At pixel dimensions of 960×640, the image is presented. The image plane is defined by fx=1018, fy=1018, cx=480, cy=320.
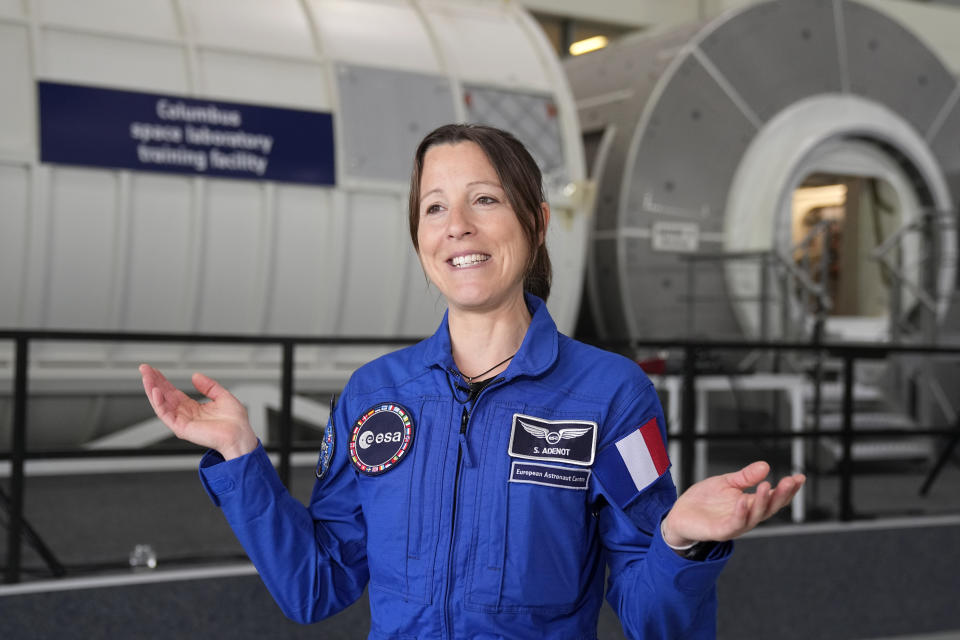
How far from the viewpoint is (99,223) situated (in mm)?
5383

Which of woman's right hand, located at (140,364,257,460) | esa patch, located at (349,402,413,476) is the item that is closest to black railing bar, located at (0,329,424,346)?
woman's right hand, located at (140,364,257,460)

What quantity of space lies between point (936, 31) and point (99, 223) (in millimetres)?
16243

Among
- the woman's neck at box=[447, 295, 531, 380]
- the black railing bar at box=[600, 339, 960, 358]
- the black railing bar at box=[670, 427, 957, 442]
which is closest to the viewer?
the woman's neck at box=[447, 295, 531, 380]

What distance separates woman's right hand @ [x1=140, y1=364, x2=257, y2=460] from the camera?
1.63 meters

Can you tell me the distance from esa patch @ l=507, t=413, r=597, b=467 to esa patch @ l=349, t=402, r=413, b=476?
0.59 feet

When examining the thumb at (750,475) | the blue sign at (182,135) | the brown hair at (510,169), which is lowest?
the thumb at (750,475)

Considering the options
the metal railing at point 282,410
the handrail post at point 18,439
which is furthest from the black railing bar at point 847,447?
the handrail post at point 18,439

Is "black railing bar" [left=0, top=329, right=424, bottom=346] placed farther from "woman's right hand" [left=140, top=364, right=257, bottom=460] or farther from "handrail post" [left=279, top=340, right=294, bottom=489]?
"woman's right hand" [left=140, top=364, right=257, bottom=460]

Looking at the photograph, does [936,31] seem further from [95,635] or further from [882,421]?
[95,635]

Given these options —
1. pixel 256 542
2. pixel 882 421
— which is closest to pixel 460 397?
pixel 256 542

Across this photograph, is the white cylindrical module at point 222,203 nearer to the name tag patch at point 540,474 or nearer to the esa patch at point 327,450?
the esa patch at point 327,450

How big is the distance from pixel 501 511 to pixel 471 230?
452 mm

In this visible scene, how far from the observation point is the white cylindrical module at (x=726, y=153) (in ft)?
25.7

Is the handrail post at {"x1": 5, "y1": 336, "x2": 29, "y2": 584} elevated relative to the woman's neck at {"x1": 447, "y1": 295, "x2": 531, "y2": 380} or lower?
lower
